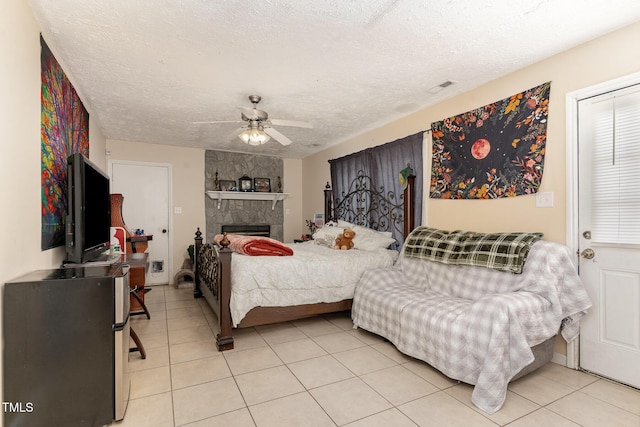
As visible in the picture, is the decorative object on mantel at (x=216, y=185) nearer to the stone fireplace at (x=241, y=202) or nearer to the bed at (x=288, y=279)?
the stone fireplace at (x=241, y=202)

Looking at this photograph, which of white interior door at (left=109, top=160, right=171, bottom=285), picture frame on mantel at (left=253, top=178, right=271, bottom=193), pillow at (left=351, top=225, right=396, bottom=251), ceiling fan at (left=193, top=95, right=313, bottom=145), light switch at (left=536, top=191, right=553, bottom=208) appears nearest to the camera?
light switch at (left=536, top=191, right=553, bottom=208)

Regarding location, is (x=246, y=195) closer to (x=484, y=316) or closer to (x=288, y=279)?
(x=288, y=279)

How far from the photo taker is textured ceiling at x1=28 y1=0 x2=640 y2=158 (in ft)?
6.25

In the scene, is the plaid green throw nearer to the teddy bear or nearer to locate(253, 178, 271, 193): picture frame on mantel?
the teddy bear

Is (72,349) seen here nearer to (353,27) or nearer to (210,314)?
(210,314)

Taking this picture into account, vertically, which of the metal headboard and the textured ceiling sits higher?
the textured ceiling

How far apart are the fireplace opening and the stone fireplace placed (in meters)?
0.04

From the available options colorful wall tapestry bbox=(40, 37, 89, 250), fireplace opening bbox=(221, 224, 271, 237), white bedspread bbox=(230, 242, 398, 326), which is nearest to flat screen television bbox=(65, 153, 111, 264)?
colorful wall tapestry bbox=(40, 37, 89, 250)

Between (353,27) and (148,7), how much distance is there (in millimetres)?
1250

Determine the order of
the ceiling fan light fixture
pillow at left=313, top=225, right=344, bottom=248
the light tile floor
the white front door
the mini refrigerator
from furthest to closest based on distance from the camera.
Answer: pillow at left=313, top=225, right=344, bottom=248 < the ceiling fan light fixture < the white front door < the light tile floor < the mini refrigerator

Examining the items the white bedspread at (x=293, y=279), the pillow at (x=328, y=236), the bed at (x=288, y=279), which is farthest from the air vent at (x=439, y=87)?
the pillow at (x=328, y=236)

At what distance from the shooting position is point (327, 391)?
2092 mm

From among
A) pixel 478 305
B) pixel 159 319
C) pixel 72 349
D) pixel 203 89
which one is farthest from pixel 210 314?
pixel 478 305

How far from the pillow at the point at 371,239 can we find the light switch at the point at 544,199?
162 cm
